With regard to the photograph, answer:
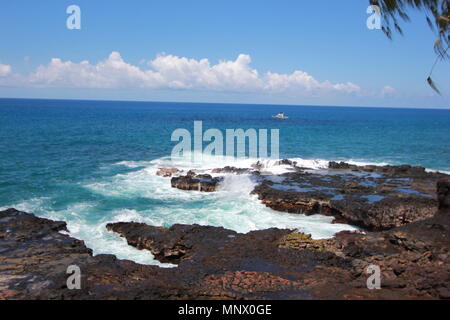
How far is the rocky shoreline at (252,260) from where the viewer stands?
34.8 ft

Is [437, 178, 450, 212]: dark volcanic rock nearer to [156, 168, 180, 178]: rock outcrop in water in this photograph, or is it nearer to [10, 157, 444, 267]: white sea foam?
[10, 157, 444, 267]: white sea foam

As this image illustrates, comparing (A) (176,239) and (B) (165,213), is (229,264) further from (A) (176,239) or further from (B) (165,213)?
(B) (165,213)

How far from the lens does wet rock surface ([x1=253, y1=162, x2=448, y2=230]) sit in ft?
69.1

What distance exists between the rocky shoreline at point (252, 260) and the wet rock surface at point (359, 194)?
10 cm

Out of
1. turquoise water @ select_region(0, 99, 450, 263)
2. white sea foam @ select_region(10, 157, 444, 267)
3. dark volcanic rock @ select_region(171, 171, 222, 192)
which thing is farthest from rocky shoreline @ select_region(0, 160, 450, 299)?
dark volcanic rock @ select_region(171, 171, 222, 192)

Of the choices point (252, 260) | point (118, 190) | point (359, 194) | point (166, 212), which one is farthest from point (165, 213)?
point (359, 194)

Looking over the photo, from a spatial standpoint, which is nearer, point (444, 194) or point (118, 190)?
point (444, 194)

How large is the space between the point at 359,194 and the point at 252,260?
1407 centimetres

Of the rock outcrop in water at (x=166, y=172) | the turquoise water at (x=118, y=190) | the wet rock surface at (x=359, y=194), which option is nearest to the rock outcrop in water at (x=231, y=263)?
the turquoise water at (x=118, y=190)

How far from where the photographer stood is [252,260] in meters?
13.7

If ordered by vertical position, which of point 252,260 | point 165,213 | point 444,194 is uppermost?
point 444,194
